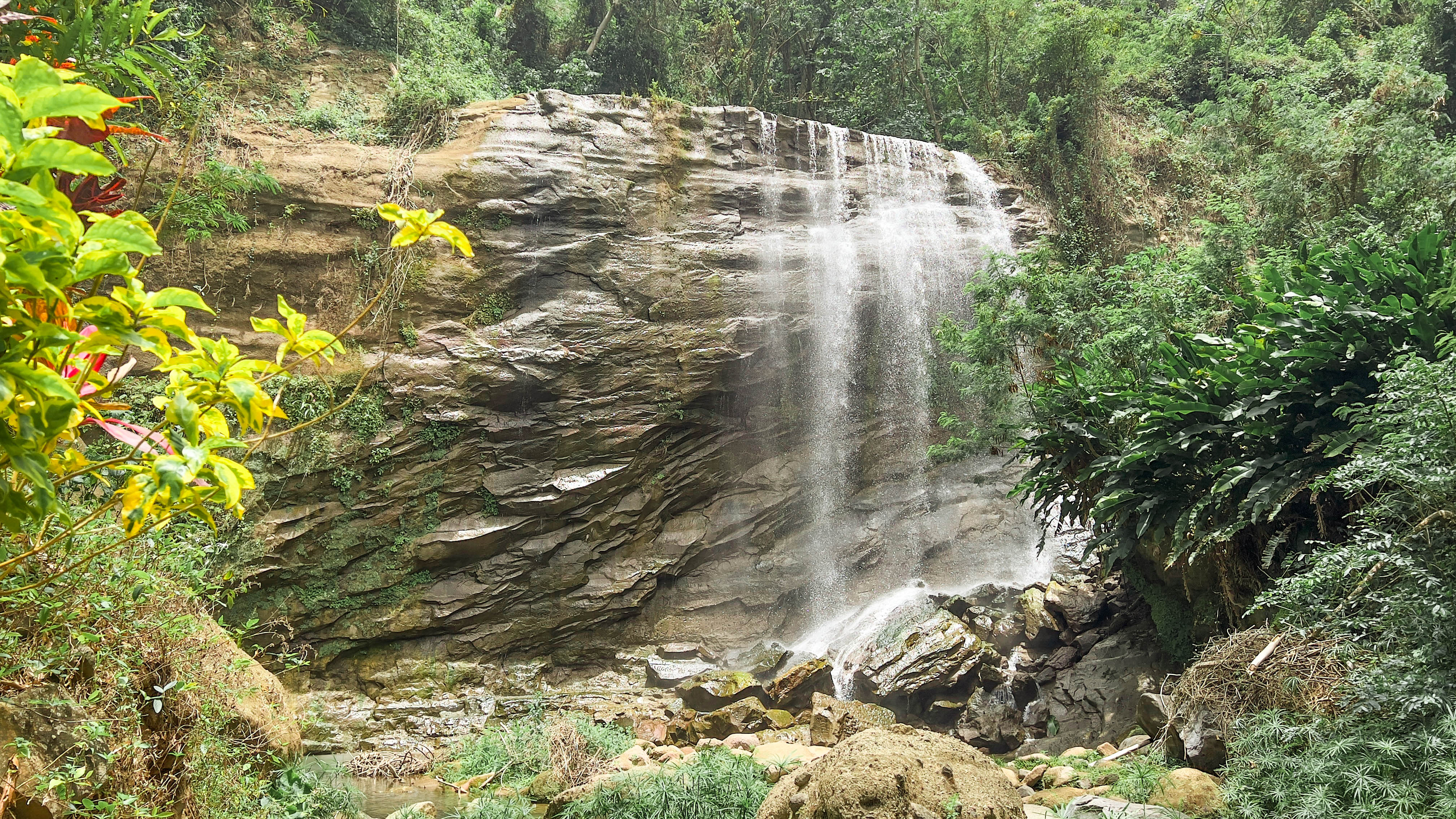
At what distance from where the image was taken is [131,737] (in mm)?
2613

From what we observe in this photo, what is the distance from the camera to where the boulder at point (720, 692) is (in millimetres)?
8453

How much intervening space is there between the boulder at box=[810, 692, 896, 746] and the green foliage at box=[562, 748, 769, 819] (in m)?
2.20

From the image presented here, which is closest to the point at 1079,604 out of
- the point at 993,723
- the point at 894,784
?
the point at 993,723

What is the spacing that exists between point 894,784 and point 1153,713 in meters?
3.60

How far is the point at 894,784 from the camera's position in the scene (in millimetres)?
3318

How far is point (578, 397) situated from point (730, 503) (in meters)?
2.75

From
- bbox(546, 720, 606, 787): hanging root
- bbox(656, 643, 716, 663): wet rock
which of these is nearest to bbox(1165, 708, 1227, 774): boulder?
bbox(546, 720, 606, 787): hanging root

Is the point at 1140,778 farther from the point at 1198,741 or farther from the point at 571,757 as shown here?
the point at 571,757

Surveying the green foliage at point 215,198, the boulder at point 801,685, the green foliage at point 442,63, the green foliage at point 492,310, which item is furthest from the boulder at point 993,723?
the green foliage at point 442,63

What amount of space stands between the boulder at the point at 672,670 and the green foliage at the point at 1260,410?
5.04 metres

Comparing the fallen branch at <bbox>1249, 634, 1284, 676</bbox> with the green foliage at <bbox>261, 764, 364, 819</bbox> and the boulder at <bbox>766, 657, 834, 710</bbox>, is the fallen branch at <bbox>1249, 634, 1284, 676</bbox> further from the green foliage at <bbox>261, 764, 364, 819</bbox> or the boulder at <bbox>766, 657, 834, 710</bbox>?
the green foliage at <bbox>261, 764, 364, 819</bbox>

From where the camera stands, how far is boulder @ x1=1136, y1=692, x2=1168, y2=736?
5.75 meters

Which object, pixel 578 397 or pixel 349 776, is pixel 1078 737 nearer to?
pixel 349 776

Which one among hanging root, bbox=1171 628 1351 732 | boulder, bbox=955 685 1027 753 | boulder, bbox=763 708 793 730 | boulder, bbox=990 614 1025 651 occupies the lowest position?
boulder, bbox=763 708 793 730
